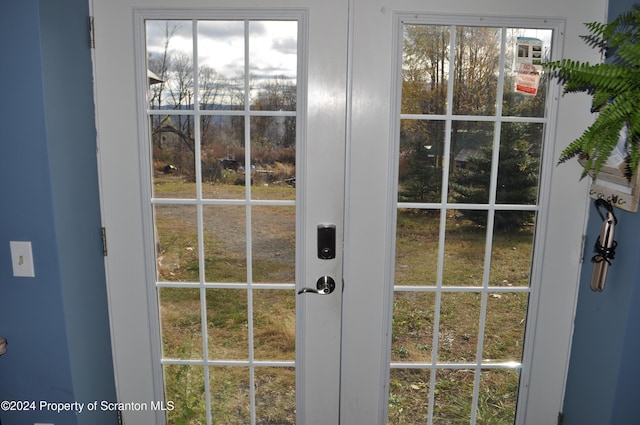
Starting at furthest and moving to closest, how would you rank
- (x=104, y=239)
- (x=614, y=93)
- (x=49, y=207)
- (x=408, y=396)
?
(x=408, y=396) → (x=104, y=239) → (x=49, y=207) → (x=614, y=93)

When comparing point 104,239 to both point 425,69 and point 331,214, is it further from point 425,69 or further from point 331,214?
point 425,69

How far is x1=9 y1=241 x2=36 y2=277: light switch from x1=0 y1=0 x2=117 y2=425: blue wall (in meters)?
0.02

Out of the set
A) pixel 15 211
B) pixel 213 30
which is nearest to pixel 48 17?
pixel 213 30

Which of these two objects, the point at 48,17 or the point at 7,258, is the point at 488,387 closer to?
the point at 7,258

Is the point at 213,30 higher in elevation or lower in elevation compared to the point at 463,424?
higher

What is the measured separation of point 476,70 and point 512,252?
74 cm

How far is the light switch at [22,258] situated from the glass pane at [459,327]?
1.57 metres

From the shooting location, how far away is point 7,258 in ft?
5.23

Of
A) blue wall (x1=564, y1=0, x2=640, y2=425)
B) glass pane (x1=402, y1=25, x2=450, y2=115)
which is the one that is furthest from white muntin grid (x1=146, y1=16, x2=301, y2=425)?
blue wall (x1=564, y1=0, x2=640, y2=425)

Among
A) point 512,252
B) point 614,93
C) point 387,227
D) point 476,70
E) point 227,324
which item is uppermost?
point 476,70

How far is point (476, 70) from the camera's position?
1.71 meters

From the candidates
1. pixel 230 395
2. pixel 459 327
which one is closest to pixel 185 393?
pixel 230 395

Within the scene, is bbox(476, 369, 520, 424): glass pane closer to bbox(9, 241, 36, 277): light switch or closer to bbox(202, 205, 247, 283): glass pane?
bbox(202, 205, 247, 283): glass pane

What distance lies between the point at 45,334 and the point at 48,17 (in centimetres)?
111
